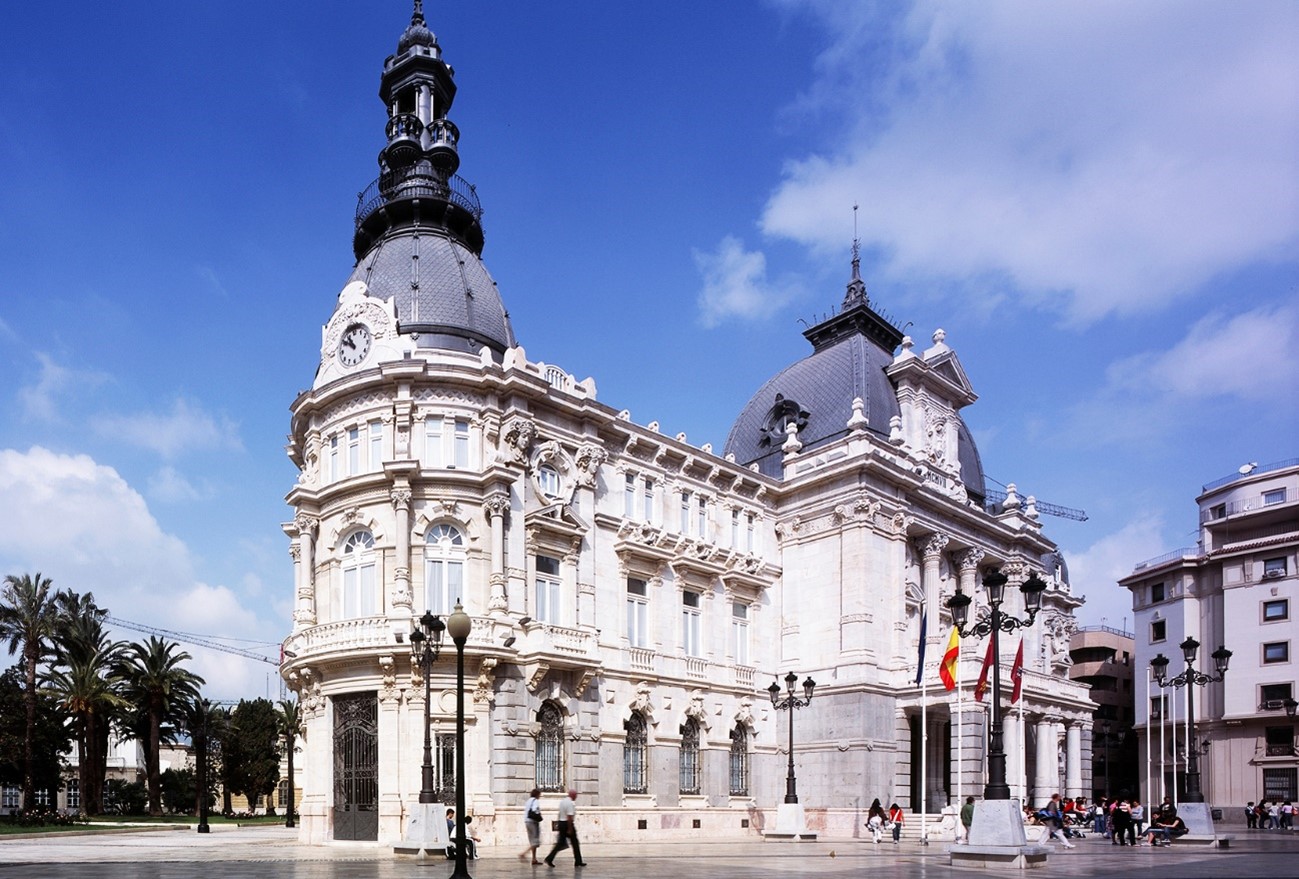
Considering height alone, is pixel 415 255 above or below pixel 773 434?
above

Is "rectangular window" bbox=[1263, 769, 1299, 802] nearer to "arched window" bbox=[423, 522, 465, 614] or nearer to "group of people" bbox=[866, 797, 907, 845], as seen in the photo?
"group of people" bbox=[866, 797, 907, 845]

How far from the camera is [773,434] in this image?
5703 centimetres

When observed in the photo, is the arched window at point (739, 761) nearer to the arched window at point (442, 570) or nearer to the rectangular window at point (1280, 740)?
the arched window at point (442, 570)

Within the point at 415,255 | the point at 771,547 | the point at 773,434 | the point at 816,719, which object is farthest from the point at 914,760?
the point at 415,255

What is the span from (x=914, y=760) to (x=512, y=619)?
77.8 feet

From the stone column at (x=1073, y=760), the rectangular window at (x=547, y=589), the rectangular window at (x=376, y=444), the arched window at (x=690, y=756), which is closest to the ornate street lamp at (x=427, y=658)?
the rectangular window at (x=547, y=589)

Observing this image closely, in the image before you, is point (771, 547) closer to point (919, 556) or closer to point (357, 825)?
point (919, 556)

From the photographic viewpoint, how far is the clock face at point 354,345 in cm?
4088

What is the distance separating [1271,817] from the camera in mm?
64438

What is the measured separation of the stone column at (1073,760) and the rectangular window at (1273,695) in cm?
2301

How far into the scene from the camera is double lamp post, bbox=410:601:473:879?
18547 millimetres

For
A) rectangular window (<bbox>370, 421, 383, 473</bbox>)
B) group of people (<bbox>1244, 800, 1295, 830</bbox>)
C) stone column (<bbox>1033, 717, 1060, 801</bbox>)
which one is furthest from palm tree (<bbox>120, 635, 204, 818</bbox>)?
group of people (<bbox>1244, 800, 1295, 830</bbox>)

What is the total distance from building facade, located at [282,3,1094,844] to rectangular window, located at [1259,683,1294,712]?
22755mm

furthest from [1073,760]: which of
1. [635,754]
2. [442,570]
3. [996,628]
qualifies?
[442,570]
